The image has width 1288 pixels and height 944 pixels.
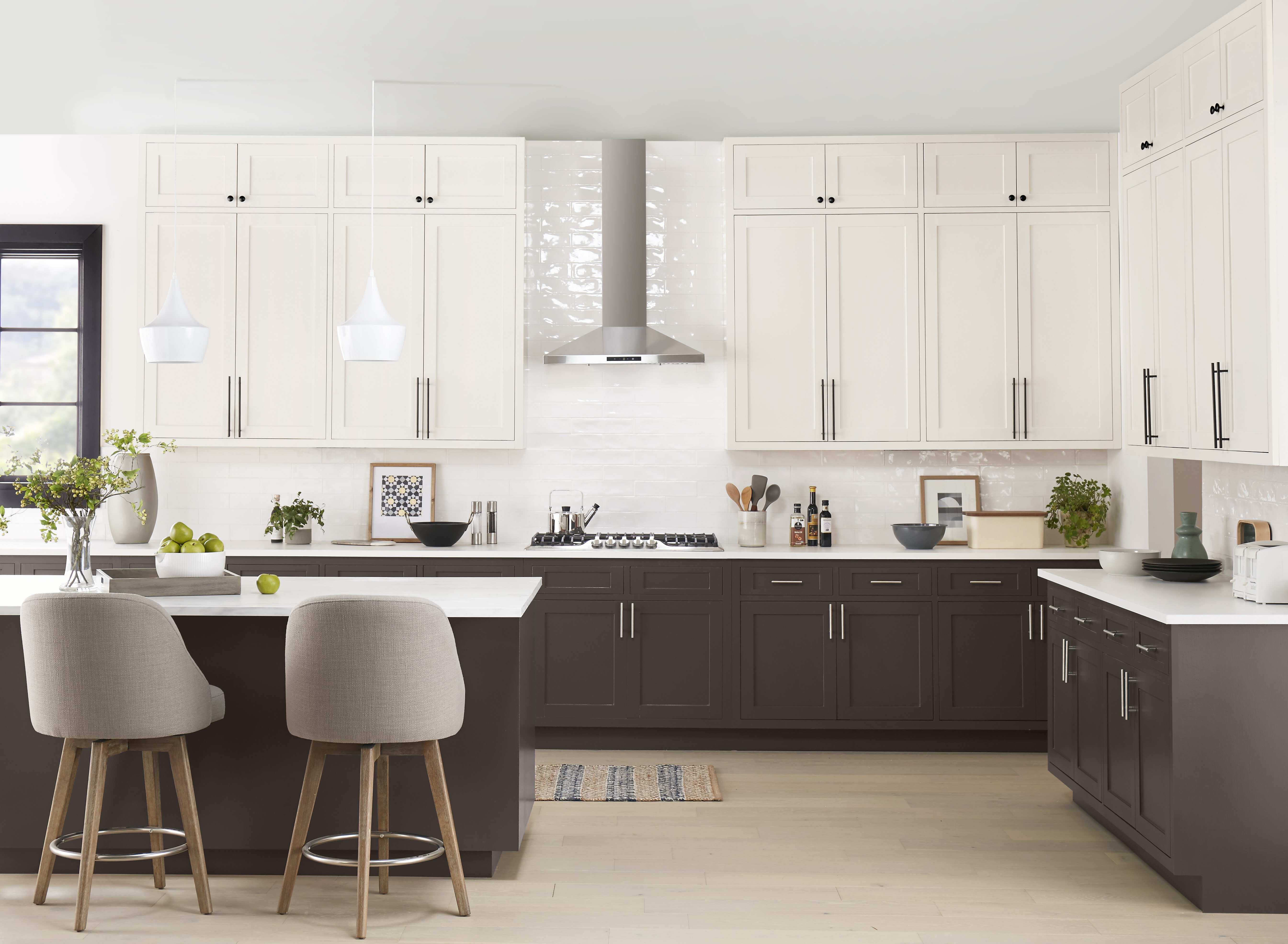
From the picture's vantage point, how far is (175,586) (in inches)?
135

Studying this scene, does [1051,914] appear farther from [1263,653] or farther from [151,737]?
[151,737]

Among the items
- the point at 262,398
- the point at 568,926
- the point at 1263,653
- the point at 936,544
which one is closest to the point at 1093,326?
the point at 936,544

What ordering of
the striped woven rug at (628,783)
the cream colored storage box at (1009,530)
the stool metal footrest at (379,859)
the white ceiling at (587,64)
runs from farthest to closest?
1. the cream colored storage box at (1009,530)
2. the striped woven rug at (628,783)
3. the white ceiling at (587,64)
4. the stool metal footrest at (379,859)

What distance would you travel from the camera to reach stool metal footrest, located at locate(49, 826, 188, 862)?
3.04 m

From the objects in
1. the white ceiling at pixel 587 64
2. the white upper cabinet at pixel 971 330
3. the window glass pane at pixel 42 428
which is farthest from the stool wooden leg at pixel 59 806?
the white upper cabinet at pixel 971 330

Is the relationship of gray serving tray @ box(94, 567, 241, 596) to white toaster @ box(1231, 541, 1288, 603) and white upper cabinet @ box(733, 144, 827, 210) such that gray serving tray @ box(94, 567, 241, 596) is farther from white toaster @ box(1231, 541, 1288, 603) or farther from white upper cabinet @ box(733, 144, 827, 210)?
white toaster @ box(1231, 541, 1288, 603)

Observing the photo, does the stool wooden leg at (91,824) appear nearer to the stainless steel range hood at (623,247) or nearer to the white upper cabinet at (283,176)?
the stainless steel range hood at (623,247)

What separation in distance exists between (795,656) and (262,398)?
3.06 meters

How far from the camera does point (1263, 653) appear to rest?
3.09 meters

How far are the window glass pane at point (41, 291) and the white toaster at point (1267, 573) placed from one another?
580 centimetres

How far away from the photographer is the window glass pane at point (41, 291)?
226 inches

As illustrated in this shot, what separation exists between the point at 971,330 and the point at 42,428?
5.11m

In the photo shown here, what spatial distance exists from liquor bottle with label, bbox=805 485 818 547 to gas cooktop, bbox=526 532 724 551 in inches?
19.2

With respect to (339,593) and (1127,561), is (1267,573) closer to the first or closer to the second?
(1127,561)
